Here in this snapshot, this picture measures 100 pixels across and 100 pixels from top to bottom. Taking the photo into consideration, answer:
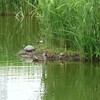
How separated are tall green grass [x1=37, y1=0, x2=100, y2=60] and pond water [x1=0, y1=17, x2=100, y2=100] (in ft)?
1.60

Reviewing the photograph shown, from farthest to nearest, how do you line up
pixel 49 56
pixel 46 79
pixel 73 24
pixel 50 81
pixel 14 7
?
pixel 14 7, pixel 49 56, pixel 73 24, pixel 46 79, pixel 50 81

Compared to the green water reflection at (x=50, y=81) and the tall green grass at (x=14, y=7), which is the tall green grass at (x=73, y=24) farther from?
the tall green grass at (x=14, y=7)

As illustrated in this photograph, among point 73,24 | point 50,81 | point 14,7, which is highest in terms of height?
point 14,7

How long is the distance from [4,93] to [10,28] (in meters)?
11.5

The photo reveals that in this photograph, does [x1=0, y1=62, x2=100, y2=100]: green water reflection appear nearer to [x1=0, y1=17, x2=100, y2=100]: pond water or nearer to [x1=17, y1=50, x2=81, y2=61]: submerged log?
[x1=0, y1=17, x2=100, y2=100]: pond water

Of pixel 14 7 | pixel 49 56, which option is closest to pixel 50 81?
pixel 49 56

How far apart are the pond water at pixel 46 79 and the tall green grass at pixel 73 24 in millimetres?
488

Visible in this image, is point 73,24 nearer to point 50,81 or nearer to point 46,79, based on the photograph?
point 46,79

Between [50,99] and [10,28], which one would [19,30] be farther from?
[50,99]

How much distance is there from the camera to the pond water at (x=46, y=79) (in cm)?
920

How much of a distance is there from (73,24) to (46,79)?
2.23m

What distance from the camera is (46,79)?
10656 mm

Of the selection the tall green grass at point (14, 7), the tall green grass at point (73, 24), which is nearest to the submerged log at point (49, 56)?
the tall green grass at point (73, 24)

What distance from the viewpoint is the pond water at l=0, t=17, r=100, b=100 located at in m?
9.20
